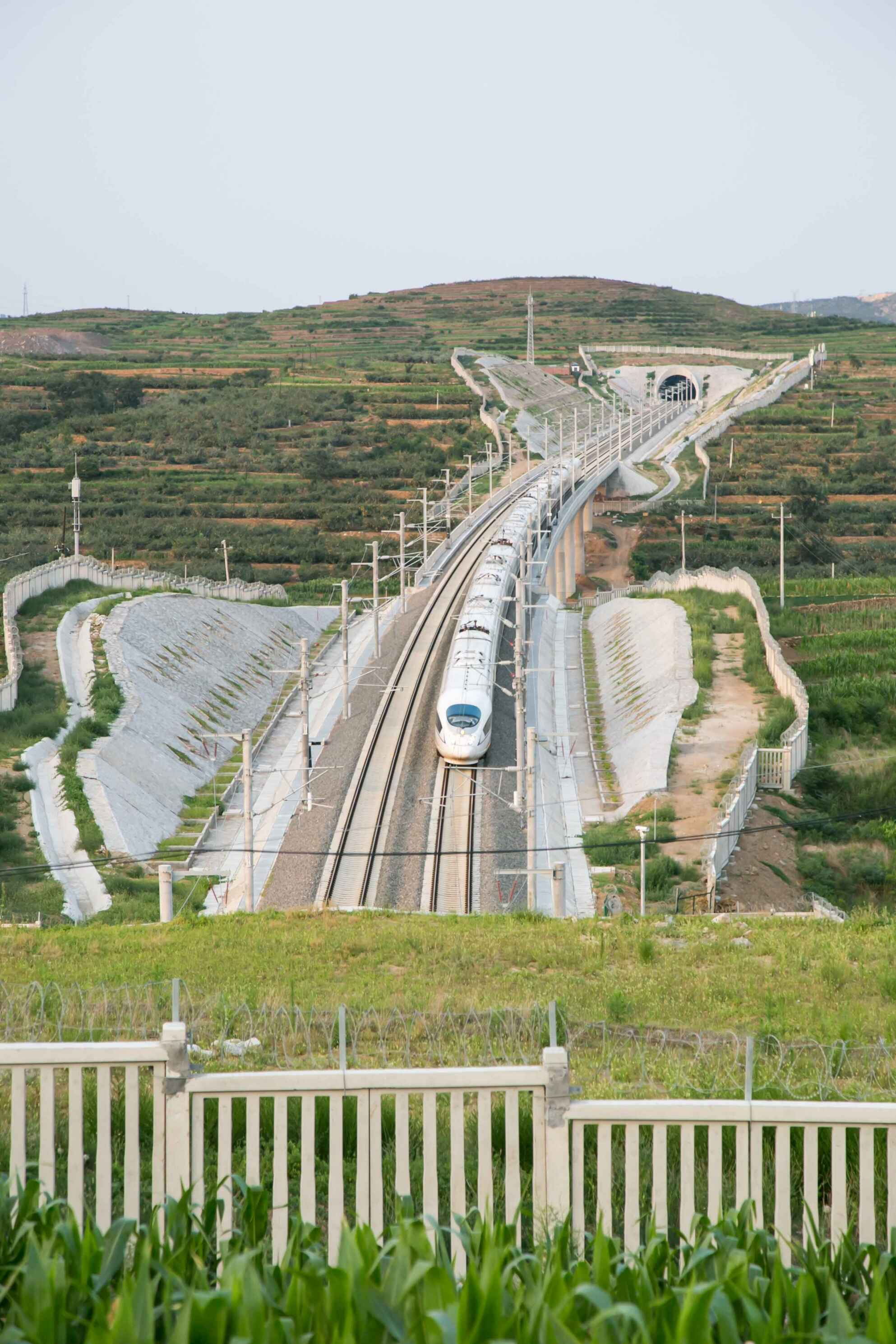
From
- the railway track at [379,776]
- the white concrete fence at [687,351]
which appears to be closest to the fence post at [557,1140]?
the railway track at [379,776]

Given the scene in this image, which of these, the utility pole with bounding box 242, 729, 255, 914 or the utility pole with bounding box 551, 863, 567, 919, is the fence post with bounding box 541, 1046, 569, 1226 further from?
the utility pole with bounding box 242, 729, 255, 914

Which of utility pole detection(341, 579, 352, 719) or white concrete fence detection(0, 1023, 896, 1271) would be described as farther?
utility pole detection(341, 579, 352, 719)

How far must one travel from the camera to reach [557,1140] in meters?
7.48

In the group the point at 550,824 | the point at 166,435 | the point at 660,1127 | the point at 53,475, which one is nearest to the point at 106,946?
the point at 660,1127

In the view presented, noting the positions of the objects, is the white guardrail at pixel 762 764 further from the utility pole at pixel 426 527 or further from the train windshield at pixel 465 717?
the utility pole at pixel 426 527

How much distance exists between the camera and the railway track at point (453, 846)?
32.3 metres

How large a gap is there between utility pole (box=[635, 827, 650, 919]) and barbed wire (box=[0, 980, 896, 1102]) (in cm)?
1461

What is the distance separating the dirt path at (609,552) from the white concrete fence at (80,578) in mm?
19755

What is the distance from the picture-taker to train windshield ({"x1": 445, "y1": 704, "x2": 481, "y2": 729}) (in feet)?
137

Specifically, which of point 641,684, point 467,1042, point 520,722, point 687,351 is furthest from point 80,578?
→ point 687,351

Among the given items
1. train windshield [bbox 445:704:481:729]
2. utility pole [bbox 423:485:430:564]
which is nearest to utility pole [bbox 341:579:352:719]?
train windshield [bbox 445:704:481:729]

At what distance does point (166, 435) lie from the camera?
118812mm

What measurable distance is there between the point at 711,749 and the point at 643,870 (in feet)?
40.0

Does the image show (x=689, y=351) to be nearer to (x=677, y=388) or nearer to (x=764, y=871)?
(x=677, y=388)
